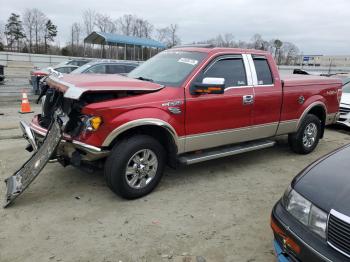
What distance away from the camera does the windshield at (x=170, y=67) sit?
4.54 meters

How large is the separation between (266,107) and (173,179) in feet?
6.47

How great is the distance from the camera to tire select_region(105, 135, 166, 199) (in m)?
3.80

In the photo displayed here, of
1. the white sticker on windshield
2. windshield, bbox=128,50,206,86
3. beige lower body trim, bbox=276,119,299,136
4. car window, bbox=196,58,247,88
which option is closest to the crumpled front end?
beige lower body trim, bbox=276,119,299,136

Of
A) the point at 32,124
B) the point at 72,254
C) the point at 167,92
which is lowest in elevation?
the point at 72,254

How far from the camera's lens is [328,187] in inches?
92.3

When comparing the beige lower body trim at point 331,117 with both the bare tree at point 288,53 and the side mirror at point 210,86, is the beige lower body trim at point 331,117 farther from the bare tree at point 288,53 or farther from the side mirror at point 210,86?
the bare tree at point 288,53

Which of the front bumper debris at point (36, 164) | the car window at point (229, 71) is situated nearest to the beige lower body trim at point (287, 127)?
the car window at point (229, 71)

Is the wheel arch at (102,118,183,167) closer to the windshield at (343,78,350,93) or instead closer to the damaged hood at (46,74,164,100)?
the damaged hood at (46,74,164,100)

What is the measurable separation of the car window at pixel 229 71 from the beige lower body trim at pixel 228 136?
0.74 m

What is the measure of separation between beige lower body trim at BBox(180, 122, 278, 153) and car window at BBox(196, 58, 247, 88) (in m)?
0.74

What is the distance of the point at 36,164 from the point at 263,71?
150 inches

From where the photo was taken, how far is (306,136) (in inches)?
246

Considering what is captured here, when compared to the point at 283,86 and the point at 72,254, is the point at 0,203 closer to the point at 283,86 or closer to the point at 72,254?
the point at 72,254

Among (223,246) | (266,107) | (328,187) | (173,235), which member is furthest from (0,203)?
(266,107)
